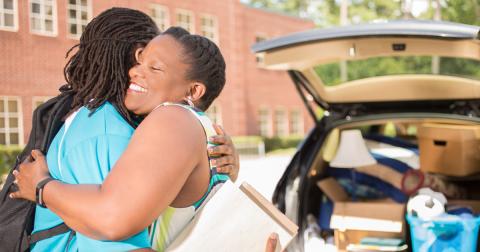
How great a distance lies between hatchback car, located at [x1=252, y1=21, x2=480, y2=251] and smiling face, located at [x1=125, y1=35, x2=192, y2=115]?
58.9 inches

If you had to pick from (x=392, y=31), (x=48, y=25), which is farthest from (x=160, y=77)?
(x=392, y=31)

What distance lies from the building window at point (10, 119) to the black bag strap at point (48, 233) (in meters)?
0.82

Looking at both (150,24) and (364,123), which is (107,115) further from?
(364,123)

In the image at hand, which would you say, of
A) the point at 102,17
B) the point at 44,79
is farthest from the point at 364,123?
the point at 102,17

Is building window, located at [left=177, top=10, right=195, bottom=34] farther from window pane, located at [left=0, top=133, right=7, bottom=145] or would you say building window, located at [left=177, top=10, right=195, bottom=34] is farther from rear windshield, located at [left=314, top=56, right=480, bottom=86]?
rear windshield, located at [left=314, top=56, right=480, bottom=86]

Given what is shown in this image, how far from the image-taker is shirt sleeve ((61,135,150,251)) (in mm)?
1468

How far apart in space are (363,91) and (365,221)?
0.85m

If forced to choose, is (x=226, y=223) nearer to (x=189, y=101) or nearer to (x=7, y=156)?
(x=189, y=101)

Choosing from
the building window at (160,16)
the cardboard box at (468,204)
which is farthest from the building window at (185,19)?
the cardboard box at (468,204)

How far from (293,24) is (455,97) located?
1932 cm

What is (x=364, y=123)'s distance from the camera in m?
4.05

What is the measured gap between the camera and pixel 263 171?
13.9 meters

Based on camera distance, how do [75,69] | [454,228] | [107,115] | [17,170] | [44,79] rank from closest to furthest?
[107,115], [17,170], [75,69], [44,79], [454,228]

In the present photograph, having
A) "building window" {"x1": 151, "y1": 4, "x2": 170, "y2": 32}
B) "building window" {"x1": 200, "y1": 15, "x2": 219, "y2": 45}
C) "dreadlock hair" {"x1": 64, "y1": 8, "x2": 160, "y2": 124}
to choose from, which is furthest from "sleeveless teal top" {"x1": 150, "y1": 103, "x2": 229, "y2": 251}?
"building window" {"x1": 200, "y1": 15, "x2": 219, "y2": 45}
